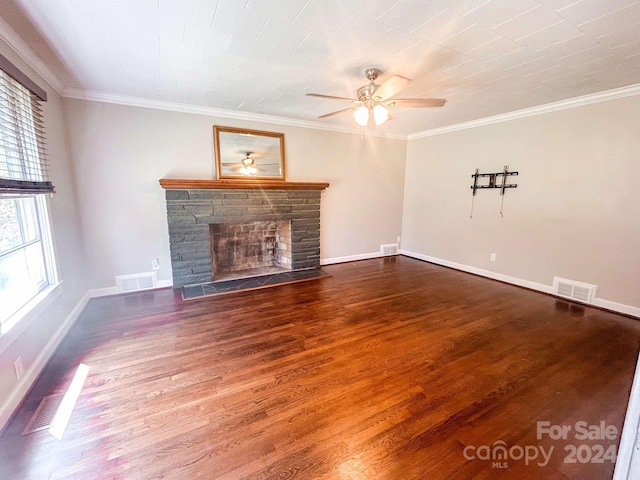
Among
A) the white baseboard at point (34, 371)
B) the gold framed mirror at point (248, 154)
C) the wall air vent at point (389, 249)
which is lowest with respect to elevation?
the white baseboard at point (34, 371)

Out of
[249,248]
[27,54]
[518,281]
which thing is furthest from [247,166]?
[518,281]

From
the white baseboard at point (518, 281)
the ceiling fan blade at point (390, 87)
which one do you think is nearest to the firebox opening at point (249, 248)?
the ceiling fan blade at point (390, 87)

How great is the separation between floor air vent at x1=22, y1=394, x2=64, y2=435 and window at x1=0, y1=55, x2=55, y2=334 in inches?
20.9

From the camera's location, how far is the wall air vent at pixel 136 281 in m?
3.53

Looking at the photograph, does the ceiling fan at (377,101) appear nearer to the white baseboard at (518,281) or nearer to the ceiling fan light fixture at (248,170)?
Answer: the ceiling fan light fixture at (248,170)

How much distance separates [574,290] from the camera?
3.42 m

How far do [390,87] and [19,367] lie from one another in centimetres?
345

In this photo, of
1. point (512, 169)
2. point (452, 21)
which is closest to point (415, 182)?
point (512, 169)

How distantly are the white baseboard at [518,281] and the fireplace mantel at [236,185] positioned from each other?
8.00 feet

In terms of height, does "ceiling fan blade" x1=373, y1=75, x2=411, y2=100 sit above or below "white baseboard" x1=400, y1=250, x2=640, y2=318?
above

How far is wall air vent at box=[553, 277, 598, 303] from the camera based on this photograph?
10.8 feet

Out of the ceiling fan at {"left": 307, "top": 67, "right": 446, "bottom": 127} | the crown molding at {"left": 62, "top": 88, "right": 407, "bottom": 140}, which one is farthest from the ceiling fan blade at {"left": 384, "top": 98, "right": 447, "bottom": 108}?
the crown molding at {"left": 62, "top": 88, "right": 407, "bottom": 140}

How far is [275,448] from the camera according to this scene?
1461mm

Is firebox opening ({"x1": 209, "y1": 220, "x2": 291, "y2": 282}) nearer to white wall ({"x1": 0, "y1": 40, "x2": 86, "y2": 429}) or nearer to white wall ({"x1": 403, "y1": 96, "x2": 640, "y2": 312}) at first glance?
white wall ({"x1": 0, "y1": 40, "x2": 86, "y2": 429})
